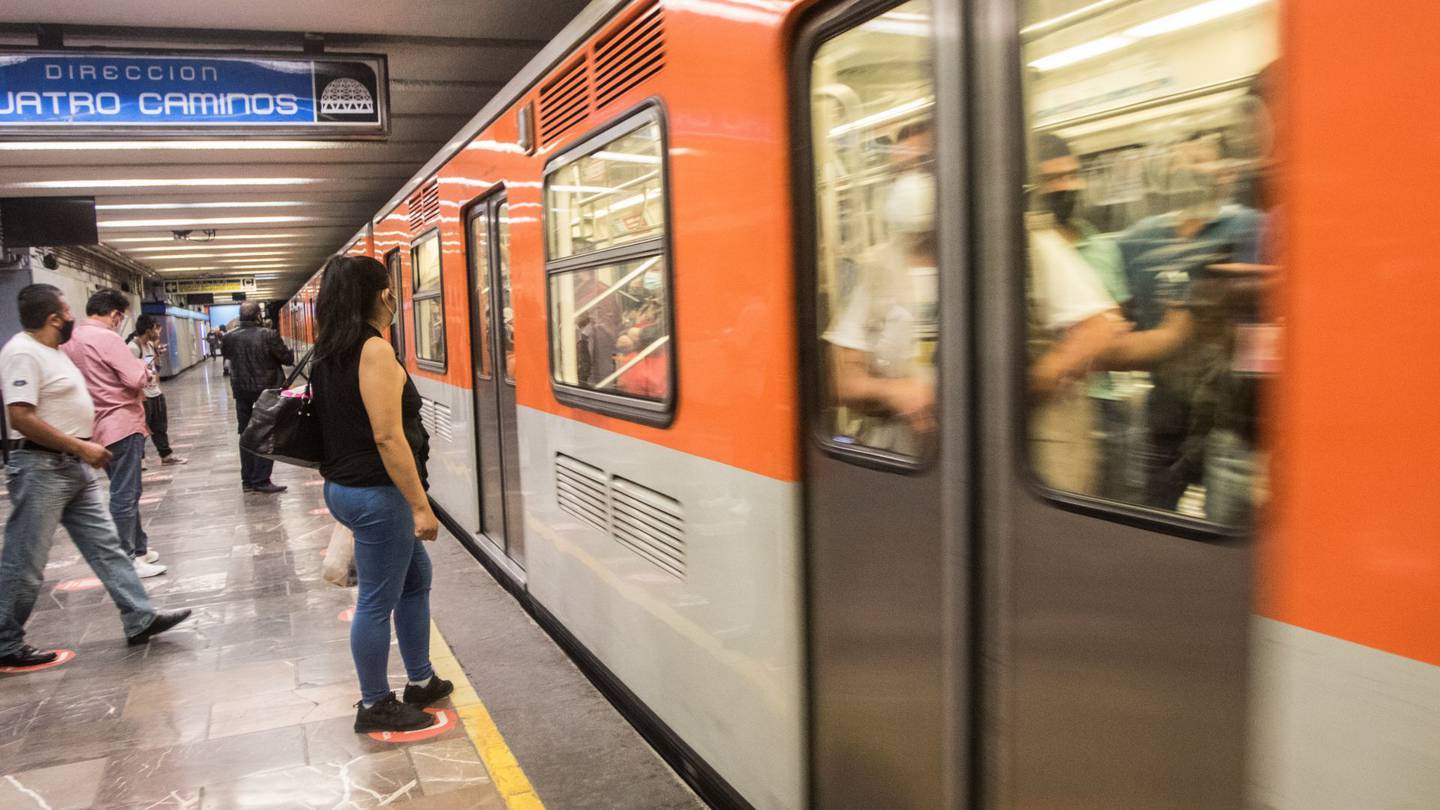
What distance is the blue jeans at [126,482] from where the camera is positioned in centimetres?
563

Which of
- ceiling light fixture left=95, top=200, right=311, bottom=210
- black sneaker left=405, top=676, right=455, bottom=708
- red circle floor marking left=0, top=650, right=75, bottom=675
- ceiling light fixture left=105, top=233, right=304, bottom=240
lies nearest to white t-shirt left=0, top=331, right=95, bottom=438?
red circle floor marking left=0, top=650, right=75, bottom=675

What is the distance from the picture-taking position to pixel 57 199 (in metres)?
10.7

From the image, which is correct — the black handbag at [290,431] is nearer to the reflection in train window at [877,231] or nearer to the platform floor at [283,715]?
the platform floor at [283,715]

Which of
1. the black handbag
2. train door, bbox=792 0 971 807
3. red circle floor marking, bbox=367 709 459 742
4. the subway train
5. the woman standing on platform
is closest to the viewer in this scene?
the subway train

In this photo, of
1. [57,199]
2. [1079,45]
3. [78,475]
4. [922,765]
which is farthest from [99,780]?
[57,199]

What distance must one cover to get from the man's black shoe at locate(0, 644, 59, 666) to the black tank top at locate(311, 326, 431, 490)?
223 centimetres

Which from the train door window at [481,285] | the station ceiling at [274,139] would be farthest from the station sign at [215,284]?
the train door window at [481,285]

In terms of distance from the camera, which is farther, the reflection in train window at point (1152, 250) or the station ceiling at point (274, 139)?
the station ceiling at point (274, 139)

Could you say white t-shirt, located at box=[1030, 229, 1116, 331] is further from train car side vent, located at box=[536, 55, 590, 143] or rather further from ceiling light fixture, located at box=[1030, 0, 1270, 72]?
train car side vent, located at box=[536, 55, 590, 143]

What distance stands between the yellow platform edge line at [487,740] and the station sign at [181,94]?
3.43 metres

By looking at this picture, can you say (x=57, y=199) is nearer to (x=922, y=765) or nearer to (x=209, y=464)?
(x=209, y=464)

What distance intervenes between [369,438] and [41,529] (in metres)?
2.07

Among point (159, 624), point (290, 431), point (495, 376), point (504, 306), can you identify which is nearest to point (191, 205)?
point (495, 376)

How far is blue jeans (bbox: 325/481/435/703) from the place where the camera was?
10.9 feet
